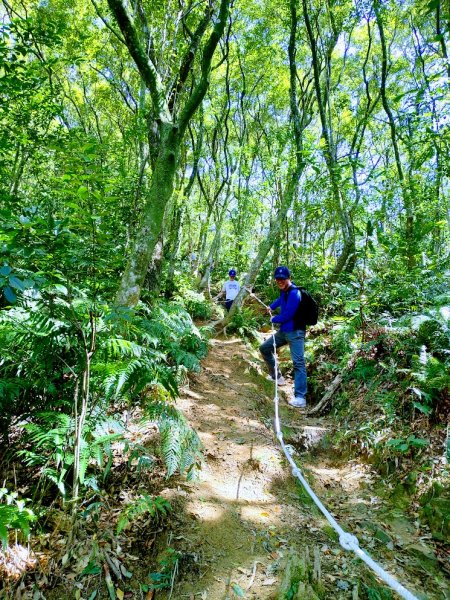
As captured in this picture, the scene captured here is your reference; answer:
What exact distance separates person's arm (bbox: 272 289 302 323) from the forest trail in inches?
71.7

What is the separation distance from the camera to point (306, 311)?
5.94m

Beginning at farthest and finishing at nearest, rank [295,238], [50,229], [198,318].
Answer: [295,238]
[198,318]
[50,229]

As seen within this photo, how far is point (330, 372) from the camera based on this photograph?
6.55 m

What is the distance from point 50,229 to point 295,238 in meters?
14.0

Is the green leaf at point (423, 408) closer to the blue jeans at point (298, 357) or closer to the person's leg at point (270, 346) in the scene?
the blue jeans at point (298, 357)

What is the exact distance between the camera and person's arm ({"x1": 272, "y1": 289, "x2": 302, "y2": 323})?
583 cm

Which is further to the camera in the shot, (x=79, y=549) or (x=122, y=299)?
(x=122, y=299)

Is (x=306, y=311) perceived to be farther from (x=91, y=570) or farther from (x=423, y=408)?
(x=91, y=570)

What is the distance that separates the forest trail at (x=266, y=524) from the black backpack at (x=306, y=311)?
1810mm

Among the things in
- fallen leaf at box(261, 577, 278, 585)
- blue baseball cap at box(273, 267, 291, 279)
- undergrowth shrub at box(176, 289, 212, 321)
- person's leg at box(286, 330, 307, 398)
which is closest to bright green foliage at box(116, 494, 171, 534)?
fallen leaf at box(261, 577, 278, 585)

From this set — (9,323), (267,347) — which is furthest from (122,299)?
(267,347)

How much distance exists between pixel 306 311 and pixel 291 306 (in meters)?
0.31

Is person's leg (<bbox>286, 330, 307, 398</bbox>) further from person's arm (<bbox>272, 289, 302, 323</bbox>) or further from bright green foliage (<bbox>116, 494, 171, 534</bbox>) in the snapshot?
bright green foliage (<bbox>116, 494, 171, 534</bbox>)

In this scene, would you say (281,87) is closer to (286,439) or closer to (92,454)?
(286,439)
